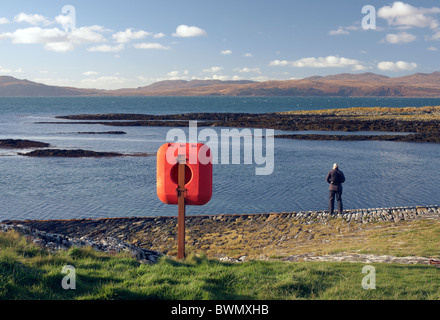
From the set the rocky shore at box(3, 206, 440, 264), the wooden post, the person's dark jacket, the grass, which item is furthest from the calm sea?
the grass

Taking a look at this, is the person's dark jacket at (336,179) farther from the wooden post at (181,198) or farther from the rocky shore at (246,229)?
the wooden post at (181,198)

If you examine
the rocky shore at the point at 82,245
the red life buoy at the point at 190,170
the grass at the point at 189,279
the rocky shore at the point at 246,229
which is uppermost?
the red life buoy at the point at 190,170

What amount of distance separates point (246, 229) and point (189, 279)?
841 cm

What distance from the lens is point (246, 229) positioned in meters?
14.1

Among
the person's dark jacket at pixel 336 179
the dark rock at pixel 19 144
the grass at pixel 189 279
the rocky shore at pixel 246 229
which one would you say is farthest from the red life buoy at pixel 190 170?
the dark rock at pixel 19 144

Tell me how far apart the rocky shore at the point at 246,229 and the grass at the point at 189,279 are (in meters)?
4.47

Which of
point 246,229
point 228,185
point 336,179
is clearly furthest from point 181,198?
point 228,185

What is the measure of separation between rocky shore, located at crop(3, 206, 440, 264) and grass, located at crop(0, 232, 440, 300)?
447cm

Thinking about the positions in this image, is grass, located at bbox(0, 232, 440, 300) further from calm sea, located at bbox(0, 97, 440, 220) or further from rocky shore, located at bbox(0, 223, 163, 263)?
calm sea, located at bbox(0, 97, 440, 220)

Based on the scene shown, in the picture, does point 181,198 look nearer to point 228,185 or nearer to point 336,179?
point 336,179

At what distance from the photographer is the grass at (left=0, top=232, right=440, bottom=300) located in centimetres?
514

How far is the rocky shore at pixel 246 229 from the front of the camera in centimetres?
1225

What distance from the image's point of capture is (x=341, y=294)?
5445 mm
